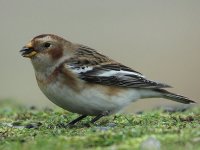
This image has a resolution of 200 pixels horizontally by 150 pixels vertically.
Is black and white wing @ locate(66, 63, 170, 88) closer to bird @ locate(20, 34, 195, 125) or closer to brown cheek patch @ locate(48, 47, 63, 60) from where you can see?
bird @ locate(20, 34, 195, 125)

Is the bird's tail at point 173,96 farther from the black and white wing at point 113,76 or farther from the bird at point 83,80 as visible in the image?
the black and white wing at point 113,76

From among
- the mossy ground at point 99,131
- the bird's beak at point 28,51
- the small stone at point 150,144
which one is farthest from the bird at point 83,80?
the small stone at point 150,144

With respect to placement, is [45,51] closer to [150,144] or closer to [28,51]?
[28,51]

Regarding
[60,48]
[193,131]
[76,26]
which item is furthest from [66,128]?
[76,26]

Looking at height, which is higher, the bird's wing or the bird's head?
the bird's head

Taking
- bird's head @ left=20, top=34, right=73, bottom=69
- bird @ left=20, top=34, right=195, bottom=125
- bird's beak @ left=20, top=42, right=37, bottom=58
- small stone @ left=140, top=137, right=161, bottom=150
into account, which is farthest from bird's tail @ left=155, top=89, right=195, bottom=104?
small stone @ left=140, top=137, right=161, bottom=150

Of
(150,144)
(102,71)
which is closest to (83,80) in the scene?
(102,71)
